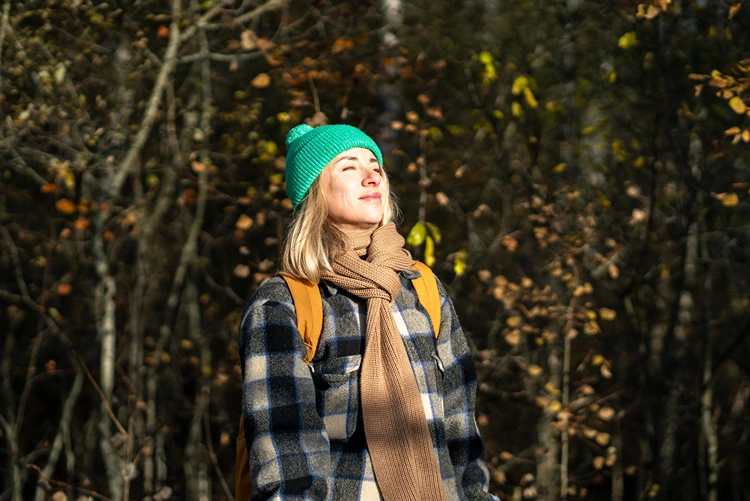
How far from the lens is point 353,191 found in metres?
2.59

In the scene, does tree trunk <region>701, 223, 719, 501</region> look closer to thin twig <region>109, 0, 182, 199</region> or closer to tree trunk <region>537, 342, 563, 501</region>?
tree trunk <region>537, 342, 563, 501</region>

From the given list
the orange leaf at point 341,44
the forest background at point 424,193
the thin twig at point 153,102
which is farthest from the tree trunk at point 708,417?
the thin twig at point 153,102

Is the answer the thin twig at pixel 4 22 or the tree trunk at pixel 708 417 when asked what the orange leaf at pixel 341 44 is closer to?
the thin twig at pixel 4 22

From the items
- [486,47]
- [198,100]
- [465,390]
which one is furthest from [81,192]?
[465,390]

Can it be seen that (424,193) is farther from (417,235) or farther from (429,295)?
(429,295)

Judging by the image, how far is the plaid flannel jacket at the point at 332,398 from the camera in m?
2.14

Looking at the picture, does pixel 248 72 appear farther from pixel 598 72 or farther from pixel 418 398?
pixel 418 398

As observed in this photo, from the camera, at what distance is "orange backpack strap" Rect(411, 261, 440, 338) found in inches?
100

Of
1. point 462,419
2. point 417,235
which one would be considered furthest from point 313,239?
point 417,235

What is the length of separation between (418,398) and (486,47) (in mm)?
4281

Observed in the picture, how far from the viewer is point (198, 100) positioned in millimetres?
5934

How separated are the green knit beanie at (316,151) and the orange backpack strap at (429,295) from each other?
424 mm

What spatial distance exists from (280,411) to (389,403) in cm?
31

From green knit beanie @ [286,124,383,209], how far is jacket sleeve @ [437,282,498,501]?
2.05 ft
